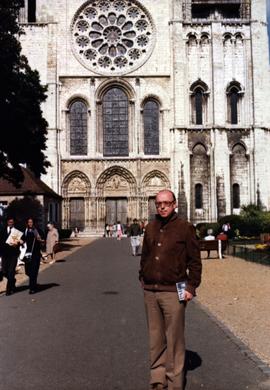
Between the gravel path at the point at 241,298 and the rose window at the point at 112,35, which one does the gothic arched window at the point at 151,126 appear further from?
the gravel path at the point at 241,298

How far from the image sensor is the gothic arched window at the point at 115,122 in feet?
149

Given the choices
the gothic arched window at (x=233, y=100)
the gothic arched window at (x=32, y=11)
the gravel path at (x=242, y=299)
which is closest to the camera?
the gravel path at (x=242, y=299)

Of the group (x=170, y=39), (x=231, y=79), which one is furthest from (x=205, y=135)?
(x=170, y=39)

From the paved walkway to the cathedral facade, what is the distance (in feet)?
107

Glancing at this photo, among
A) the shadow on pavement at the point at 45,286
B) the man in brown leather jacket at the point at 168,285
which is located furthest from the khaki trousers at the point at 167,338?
the shadow on pavement at the point at 45,286

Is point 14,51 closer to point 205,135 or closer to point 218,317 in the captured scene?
point 218,317

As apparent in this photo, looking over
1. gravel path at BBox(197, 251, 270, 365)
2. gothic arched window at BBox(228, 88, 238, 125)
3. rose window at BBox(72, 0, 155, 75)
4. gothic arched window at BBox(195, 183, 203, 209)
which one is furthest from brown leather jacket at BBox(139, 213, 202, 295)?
rose window at BBox(72, 0, 155, 75)

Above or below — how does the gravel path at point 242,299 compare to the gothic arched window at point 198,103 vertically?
below

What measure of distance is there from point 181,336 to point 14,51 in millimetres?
19606

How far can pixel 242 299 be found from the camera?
11094 mm

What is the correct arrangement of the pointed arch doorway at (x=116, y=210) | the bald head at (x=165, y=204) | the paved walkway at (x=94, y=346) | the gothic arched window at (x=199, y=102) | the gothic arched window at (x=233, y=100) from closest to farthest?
the bald head at (x=165, y=204), the paved walkway at (x=94, y=346), the gothic arched window at (x=199, y=102), the gothic arched window at (x=233, y=100), the pointed arch doorway at (x=116, y=210)

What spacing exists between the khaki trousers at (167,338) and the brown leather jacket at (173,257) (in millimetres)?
119

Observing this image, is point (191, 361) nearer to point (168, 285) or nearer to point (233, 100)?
point (168, 285)

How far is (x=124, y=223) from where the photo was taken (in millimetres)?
45750
